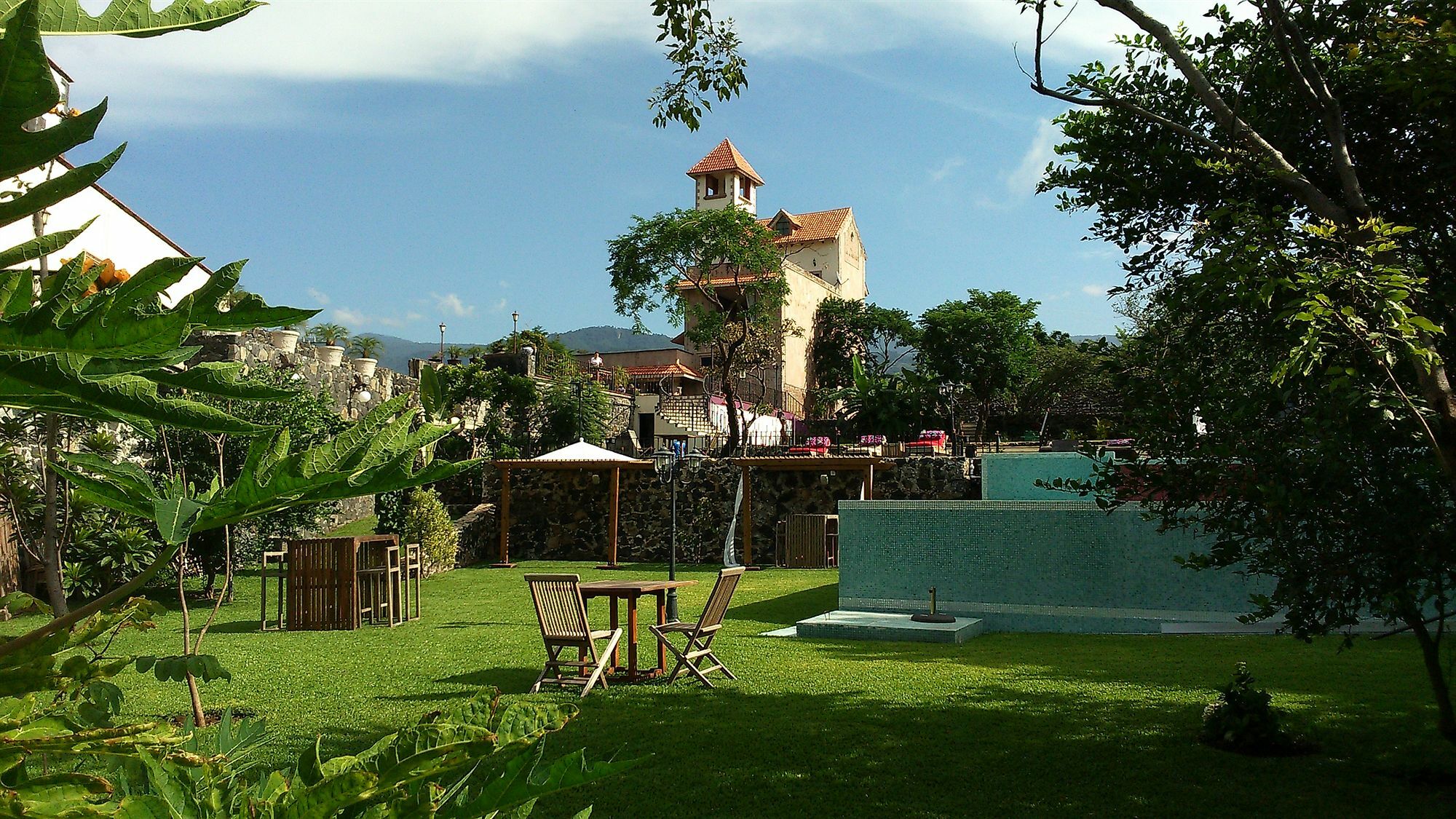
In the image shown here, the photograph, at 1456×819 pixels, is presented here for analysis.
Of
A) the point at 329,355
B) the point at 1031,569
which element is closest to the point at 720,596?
the point at 1031,569

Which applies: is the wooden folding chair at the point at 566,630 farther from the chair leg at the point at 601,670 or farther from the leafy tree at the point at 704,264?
the leafy tree at the point at 704,264

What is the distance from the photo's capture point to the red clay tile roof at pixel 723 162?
2078 inches

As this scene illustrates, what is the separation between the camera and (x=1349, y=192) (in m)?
4.61

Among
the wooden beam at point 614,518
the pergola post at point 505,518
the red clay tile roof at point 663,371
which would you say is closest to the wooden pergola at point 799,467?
the wooden beam at point 614,518

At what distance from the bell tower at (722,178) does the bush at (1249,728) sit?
4785 cm

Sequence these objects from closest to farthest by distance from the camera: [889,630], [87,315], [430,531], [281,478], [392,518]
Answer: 1. [87,315]
2. [281,478]
3. [889,630]
4. [392,518]
5. [430,531]

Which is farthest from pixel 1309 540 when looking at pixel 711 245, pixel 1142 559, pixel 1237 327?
pixel 711 245

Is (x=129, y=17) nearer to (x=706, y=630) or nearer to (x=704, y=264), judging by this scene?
(x=706, y=630)

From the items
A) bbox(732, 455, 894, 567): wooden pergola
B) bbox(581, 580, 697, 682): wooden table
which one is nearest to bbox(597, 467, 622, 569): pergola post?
bbox(732, 455, 894, 567): wooden pergola

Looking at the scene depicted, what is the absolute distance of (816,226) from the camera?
5400 cm

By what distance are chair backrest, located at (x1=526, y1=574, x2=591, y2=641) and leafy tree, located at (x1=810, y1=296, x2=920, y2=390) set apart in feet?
127

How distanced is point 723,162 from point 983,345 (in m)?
16.8

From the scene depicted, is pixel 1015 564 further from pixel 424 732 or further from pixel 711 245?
pixel 711 245

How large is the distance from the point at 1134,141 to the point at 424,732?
649 centimetres
